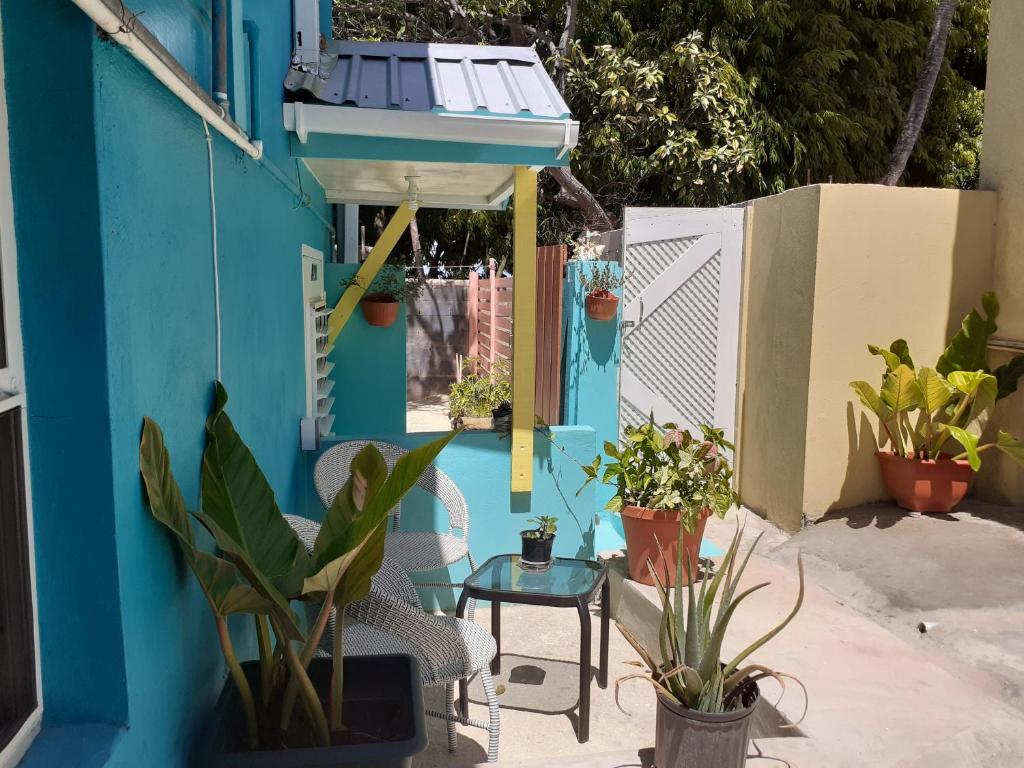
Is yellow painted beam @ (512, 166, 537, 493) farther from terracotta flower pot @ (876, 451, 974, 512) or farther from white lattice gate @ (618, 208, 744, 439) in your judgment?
terracotta flower pot @ (876, 451, 974, 512)

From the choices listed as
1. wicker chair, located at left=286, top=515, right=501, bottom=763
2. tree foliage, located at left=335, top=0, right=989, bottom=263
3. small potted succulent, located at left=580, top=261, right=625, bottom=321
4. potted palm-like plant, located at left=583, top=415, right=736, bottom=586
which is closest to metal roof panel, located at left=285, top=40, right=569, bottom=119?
small potted succulent, located at left=580, top=261, right=625, bottom=321

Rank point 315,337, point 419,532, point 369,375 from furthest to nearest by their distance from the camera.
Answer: point 369,375
point 315,337
point 419,532

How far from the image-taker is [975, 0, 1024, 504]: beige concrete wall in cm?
521

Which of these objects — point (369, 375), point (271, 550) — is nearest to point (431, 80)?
point (271, 550)

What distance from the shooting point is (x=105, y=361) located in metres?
1.39

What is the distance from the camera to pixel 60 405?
4.54ft

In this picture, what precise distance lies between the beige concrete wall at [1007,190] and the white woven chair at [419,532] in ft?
12.2

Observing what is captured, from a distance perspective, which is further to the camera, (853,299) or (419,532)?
(853,299)

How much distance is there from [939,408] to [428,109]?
3.74 m

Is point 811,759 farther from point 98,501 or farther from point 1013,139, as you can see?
point 1013,139

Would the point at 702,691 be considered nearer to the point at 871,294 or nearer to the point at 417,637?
the point at 417,637

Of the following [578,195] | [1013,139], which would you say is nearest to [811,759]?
[1013,139]

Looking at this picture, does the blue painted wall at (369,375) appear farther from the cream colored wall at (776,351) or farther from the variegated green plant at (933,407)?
the variegated green plant at (933,407)

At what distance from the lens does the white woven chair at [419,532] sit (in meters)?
3.78
